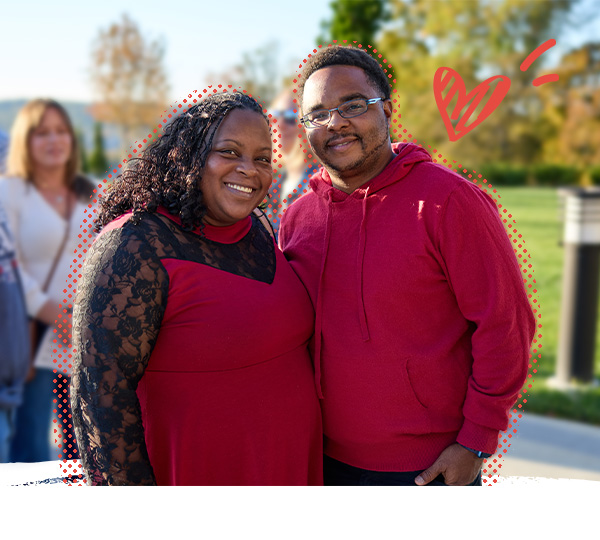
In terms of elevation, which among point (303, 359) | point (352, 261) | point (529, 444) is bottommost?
point (529, 444)

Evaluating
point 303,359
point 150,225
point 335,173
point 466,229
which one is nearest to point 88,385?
point 150,225

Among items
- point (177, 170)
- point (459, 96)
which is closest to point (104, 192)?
point (177, 170)

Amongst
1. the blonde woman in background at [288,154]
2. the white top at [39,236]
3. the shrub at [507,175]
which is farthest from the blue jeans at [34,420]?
the shrub at [507,175]

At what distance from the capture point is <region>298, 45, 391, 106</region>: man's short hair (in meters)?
1.97

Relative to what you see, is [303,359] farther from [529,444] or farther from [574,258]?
[574,258]

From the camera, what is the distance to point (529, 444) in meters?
4.09

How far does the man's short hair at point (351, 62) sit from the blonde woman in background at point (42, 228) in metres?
1.96

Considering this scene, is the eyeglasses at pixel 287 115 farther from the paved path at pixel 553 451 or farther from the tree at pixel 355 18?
the tree at pixel 355 18

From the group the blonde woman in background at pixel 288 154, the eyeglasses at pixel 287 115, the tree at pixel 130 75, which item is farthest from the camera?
the tree at pixel 130 75

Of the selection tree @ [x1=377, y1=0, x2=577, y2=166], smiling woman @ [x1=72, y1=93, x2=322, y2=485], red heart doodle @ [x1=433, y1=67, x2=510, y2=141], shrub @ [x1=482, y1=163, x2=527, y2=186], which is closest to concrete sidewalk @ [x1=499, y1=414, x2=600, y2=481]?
red heart doodle @ [x1=433, y1=67, x2=510, y2=141]

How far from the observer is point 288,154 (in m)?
4.16

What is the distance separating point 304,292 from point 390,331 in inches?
12.5

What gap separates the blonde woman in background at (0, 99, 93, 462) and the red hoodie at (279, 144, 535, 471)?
76.0 inches

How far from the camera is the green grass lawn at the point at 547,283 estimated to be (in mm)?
4625
